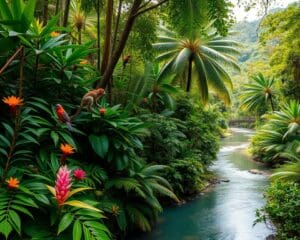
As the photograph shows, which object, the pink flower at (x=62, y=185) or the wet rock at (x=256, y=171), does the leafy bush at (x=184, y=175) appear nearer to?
the wet rock at (x=256, y=171)

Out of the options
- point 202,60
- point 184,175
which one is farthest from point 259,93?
point 184,175

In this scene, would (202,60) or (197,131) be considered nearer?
(197,131)

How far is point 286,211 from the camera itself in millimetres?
4758

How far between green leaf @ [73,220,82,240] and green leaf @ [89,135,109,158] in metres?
1.34

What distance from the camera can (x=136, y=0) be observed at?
5.00m

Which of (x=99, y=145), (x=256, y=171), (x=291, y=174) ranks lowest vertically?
(x=256, y=171)

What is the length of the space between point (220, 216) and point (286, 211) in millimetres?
2194

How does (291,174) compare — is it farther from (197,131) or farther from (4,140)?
(4,140)

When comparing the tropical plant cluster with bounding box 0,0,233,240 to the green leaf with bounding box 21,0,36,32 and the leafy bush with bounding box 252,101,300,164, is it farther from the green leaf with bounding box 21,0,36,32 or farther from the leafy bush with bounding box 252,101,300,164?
the leafy bush with bounding box 252,101,300,164

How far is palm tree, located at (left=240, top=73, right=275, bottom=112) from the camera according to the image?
18.6 metres

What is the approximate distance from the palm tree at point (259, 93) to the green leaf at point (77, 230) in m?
17.2

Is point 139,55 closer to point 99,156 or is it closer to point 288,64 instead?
point 99,156

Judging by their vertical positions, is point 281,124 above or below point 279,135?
above

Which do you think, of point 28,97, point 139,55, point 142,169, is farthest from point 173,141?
point 28,97
